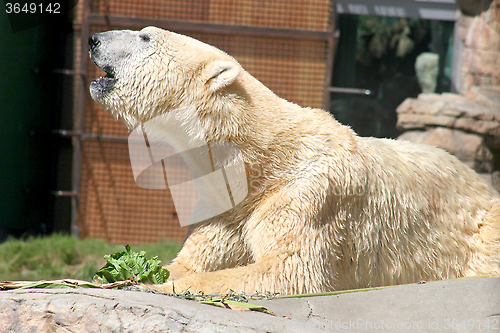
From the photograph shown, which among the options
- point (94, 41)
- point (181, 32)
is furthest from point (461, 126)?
point (94, 41)

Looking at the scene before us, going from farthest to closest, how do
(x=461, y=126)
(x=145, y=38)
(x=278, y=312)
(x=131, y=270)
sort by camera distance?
(x=461, y=126), (x=145, y=38), (x=131, y=270), (x=278, y=312)

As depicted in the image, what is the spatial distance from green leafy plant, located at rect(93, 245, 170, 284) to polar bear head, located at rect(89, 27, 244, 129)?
1.87 feet

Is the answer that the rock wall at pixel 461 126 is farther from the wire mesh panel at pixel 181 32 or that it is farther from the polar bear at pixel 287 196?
the polar bear at pixel 287 196

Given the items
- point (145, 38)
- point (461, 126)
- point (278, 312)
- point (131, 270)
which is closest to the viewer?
point (278, 312)

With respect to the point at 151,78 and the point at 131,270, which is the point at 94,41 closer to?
the point at 151,78

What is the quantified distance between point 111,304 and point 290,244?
774 mm

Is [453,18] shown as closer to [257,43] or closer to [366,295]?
[257,43]

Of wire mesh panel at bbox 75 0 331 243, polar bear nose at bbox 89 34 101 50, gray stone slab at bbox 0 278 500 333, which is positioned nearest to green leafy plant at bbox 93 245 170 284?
gray stone slab at bbox 0 278 500 333

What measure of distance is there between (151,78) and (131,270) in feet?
2.59

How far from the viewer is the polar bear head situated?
1.95 meters

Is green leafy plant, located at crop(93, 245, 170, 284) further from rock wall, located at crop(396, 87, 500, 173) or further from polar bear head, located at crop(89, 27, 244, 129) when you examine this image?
rock wall, located at crop(396, 87, 500, 173)

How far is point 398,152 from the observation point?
95.0 inches

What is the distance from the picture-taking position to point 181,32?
18.2 ft

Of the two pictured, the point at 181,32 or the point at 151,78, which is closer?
the point at 151,78
